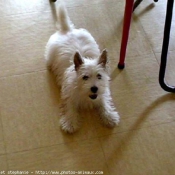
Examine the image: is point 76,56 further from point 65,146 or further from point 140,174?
point 140,174

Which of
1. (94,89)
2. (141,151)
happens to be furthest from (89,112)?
(141,151)

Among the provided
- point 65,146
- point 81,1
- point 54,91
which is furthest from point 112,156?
point 81,1

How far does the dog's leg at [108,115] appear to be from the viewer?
1.87 meters

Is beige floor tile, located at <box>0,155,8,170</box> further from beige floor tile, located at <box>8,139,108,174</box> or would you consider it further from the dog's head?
the dog's head

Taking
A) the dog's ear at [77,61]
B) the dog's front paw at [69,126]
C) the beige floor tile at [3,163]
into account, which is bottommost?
the beige floor tile at [3,163]

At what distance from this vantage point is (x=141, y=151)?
1.78m

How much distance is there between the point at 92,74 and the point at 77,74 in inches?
3.2

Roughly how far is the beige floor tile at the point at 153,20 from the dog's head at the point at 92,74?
60 centimetres

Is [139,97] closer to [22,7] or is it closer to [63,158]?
[63,158]

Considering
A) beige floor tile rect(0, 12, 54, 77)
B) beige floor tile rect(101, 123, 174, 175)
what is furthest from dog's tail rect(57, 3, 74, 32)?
beige floor tile rect(101, 123, 174, 175)

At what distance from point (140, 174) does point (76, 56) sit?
2.13 feet

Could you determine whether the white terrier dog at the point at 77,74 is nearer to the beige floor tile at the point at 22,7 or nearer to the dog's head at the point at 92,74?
the dog's head at the point at 92,74

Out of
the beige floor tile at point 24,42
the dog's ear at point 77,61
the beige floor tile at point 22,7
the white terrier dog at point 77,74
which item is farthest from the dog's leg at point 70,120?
the beige floor tile at point 22,7

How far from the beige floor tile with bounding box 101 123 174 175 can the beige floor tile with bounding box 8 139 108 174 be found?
55mm
